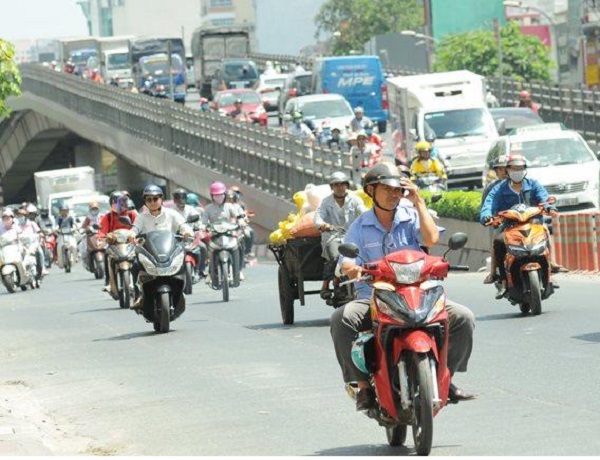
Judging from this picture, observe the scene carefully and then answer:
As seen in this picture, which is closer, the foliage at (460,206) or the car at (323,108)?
the foliage at (460,206)

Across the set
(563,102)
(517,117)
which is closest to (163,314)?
(517,117)

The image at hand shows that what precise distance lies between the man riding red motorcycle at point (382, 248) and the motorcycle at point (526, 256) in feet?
26.4

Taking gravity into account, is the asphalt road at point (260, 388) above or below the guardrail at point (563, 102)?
above

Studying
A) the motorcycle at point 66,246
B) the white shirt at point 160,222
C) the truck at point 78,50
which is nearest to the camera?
the white shirt at point 160,222

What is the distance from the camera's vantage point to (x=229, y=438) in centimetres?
1113

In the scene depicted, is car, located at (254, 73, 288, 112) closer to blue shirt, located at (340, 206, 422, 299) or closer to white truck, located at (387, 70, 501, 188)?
white truck, located at (387, 70, 501, 188)

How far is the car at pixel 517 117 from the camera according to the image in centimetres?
4675

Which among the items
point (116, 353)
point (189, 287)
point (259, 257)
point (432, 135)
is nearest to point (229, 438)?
point (116, 353)

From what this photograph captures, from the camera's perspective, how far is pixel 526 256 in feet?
60.8

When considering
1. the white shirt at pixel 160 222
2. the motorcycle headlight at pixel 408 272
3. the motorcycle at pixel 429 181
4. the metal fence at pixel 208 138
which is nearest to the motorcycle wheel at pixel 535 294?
the white shirt at pixel 160 222

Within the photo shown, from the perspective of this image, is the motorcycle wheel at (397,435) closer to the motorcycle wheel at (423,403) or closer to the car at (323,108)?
the motorcycle wheel at (423,403)

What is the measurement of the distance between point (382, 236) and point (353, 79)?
5703 cm

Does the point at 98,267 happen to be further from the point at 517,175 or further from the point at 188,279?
the point at 517,175

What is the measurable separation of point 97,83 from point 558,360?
214 feet
